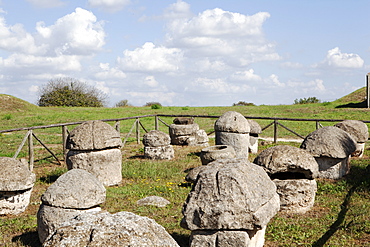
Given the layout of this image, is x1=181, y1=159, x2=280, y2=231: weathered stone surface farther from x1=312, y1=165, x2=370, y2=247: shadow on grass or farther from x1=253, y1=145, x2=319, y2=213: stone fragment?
x1=253, y1=145, x2=319, y2=213: stone fragment

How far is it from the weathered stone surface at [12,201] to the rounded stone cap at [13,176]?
27cm

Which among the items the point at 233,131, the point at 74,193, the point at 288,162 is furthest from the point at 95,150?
the point at 288,162

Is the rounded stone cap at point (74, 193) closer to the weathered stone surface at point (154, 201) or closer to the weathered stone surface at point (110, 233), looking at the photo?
the weathered stone surface at point (154, 201)

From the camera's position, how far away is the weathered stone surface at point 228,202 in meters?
5.53

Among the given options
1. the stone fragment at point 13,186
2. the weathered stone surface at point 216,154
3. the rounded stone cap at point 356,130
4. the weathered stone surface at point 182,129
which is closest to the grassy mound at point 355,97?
the rounded stone cap at point 356,130

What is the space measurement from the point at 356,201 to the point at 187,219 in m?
5.69

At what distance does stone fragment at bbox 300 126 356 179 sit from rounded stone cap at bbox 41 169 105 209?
649cm

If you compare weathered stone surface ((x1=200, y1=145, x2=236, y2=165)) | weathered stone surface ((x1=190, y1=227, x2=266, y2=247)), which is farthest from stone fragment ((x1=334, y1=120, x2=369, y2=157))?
weathered stone surface ((x1=190, y1=227, x2=266, y2=247))

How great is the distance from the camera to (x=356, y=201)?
9500 millimetres

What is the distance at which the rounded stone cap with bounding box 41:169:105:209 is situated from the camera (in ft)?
22.0

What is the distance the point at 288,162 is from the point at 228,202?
3.42 meters

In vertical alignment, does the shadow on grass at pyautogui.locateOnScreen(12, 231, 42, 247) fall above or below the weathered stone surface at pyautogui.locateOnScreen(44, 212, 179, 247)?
below

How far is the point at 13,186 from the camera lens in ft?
27.8

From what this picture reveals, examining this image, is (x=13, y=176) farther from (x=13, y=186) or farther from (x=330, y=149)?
(x=330, y=149)
